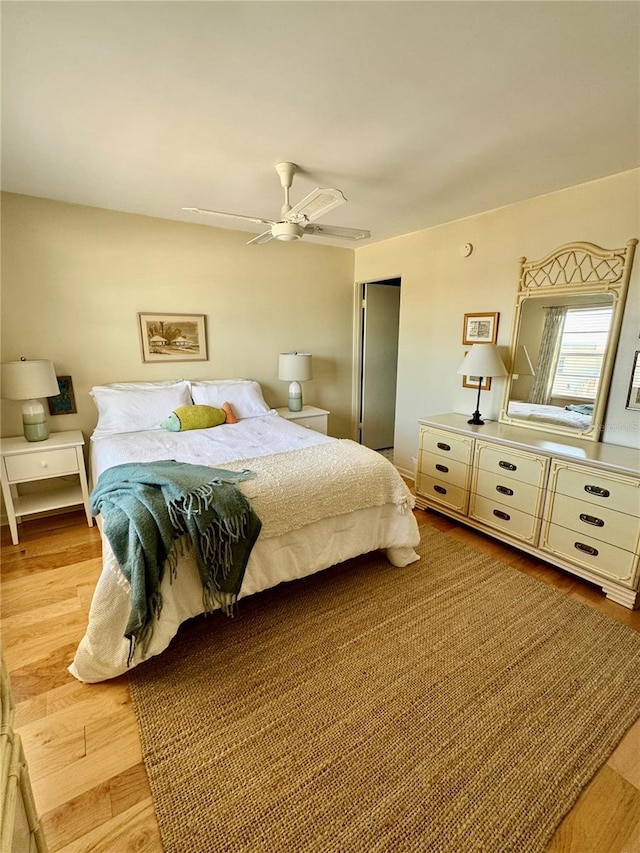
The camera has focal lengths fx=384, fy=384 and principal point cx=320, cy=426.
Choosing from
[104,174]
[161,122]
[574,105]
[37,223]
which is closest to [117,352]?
[37,223]

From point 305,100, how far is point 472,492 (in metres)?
2.54

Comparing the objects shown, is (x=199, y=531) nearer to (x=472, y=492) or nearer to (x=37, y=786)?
(x=37, y=786)

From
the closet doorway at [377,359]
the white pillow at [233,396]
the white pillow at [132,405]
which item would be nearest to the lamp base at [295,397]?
the white pillow at [233,396]

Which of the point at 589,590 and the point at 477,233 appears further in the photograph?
the point at 477,233

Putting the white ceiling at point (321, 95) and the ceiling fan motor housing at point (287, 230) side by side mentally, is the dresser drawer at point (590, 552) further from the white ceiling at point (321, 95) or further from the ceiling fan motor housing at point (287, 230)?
the ceiling fan motor housing at point (287, 230)

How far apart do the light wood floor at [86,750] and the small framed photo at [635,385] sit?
1.14 metres

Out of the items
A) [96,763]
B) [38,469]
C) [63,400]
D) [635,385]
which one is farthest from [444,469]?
[63,400]

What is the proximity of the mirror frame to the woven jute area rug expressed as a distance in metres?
1.17

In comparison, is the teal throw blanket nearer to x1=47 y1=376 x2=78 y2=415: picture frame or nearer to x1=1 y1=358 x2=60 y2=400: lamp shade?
x1=1 y1=358 x2=60 y2=400: lamp shade

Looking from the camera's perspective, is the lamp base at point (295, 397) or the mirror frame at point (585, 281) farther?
the lamp base at point (295, 397)

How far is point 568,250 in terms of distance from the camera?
2.54 m

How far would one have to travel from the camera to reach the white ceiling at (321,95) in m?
1.23

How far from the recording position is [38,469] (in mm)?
2717

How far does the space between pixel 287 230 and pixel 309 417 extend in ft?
6.37
